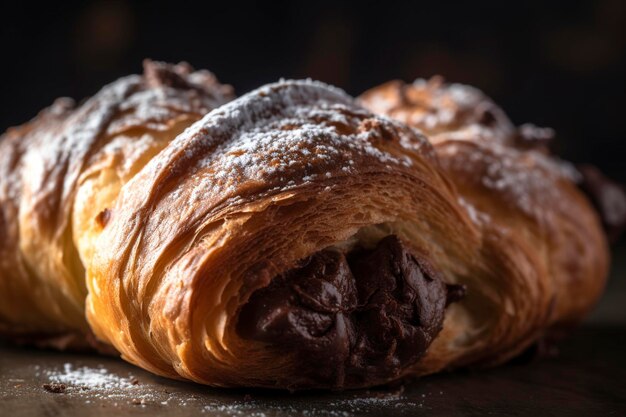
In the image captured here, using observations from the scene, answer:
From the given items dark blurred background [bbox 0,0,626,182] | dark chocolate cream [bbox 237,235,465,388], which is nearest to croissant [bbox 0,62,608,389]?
dark chocolate cream [bbox 237,235,465,388]

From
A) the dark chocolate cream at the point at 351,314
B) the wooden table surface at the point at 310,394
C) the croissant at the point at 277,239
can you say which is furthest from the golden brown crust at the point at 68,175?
the dark chocolate cream at the point at 351,314

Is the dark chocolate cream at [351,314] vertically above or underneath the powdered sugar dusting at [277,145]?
underneath

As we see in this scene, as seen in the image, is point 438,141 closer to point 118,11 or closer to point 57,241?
point 57,241

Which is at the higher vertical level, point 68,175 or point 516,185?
point 516,185

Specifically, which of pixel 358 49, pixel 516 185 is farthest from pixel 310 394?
pixel 358 49

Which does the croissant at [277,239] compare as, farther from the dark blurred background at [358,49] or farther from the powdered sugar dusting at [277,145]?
the dark blurred background at [358,49]

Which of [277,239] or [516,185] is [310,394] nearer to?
[277,239]
